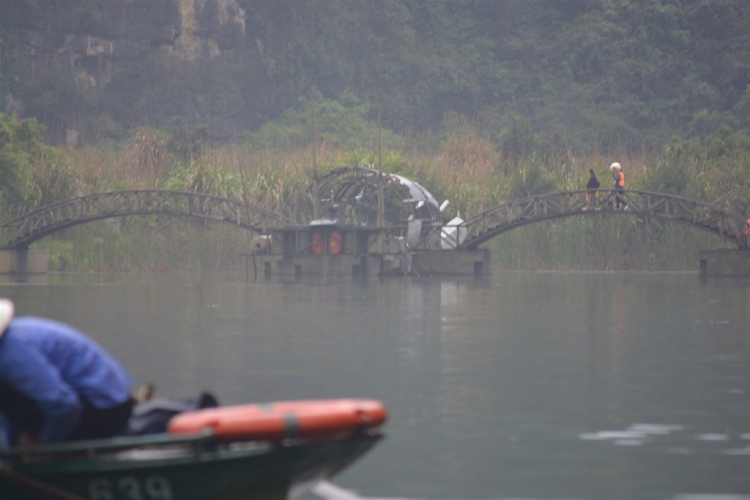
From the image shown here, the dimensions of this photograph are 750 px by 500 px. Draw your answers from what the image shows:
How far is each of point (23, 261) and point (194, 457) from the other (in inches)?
1933

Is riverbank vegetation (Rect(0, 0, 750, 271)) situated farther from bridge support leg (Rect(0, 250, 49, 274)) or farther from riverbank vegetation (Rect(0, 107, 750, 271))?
bridge support leg (Rect(0, 250, 49, 274))

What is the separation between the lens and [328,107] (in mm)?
85062

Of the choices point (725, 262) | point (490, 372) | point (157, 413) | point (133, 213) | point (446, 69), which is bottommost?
point (490, 372)

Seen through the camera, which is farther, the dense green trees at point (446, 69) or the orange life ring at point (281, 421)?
the dense green trees at point (446, 69)

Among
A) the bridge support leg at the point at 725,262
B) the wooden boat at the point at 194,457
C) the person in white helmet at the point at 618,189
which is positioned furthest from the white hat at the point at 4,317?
the person in white helmet at the point at 618,189

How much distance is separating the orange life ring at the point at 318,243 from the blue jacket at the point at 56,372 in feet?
149

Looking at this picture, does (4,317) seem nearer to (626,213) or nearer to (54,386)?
(54,386)

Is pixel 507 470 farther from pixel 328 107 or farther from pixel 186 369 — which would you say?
pixel 328 107

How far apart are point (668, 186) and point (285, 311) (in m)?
32.4

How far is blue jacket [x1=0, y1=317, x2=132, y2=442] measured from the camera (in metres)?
9.60

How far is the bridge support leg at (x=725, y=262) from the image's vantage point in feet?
167

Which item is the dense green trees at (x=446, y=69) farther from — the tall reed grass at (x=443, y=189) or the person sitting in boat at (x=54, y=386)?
the person sitting in boat at (x=54, y=386)

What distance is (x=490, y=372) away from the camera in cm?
1895

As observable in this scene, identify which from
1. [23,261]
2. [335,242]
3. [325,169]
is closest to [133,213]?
[23,261]
